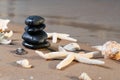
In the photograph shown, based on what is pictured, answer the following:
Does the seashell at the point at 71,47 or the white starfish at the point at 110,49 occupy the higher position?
the white starfish at the point at 110,49

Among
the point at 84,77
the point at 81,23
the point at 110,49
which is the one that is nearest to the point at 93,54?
the point at 110,49

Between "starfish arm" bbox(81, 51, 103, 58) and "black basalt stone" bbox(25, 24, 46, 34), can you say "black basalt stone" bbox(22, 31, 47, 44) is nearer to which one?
"black basalt stone" bbox(25, 24, 46, 34)

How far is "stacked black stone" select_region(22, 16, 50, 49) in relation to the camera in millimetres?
1517

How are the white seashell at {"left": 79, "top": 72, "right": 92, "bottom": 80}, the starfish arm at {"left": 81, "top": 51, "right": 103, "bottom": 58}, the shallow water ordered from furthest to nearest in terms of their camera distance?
the shallow water, the starfish arm at {"left": 81, "top": 51, "right": 103, "bottom": 58}, the white seashell at {"left": 79, "top": 72, "right": 92, "bottom": 80}

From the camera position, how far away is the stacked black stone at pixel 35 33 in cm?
152

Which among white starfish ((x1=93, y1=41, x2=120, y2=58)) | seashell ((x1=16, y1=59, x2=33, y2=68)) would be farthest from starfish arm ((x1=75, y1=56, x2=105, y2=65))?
seashell ((x1=16, y1=59, x2=33, y2=68))

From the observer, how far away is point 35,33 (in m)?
1.55

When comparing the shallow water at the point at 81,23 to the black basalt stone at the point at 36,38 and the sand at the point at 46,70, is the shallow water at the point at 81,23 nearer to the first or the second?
the black basalt stone at the point at 36,38

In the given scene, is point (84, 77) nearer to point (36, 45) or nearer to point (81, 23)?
point (36, 45)

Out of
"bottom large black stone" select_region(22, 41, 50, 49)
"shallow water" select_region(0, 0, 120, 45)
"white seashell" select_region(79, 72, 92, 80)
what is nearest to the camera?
"white seashell" select_region(79, 72, 92, 80)

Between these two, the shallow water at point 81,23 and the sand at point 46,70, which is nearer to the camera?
the sand at point 46,70

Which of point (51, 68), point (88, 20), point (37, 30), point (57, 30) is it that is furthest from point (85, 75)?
point (88, 20)

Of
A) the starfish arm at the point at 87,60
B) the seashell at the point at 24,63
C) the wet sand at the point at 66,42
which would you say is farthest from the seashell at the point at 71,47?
the seashell at the point at 24,63

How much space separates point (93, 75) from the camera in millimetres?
1264
